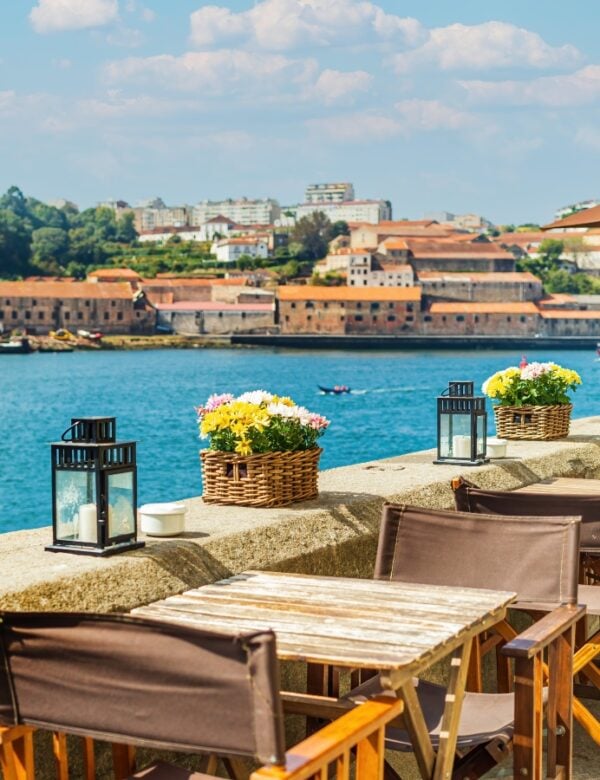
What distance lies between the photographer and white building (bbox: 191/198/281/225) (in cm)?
16400

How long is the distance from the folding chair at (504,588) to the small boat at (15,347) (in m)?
84.1

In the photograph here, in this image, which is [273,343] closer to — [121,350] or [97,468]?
[121,350]

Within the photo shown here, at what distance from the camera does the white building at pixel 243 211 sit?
16400 centimetres

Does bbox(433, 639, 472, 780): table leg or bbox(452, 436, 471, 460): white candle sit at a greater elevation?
bbox(452, 436, 471, 460): white candle

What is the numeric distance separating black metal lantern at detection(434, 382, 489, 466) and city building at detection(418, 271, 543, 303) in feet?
A: 285

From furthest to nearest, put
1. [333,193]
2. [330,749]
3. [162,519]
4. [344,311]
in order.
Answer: [333,193] < [344,311] < [162,519] < [330,749]

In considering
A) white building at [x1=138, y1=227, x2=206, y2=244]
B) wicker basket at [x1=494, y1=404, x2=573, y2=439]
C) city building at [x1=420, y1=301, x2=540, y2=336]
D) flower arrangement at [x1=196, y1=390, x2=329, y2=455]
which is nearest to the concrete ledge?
flower arrangement at [x1=196, y1=390, x2=329, y2=455]

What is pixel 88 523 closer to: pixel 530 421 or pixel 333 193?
pixel 530 421

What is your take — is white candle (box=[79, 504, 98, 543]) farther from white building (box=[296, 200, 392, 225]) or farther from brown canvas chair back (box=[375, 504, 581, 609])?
white building (box=[296, 200, 392, 225])

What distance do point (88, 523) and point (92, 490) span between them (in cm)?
6

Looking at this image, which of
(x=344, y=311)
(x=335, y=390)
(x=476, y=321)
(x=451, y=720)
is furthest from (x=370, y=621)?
(x=476, y=321)

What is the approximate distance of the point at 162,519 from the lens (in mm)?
2475

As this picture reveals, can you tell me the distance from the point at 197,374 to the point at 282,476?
6252 cm

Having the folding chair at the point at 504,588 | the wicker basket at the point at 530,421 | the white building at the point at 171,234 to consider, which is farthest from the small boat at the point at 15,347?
the folding chair at the point at 504,588
